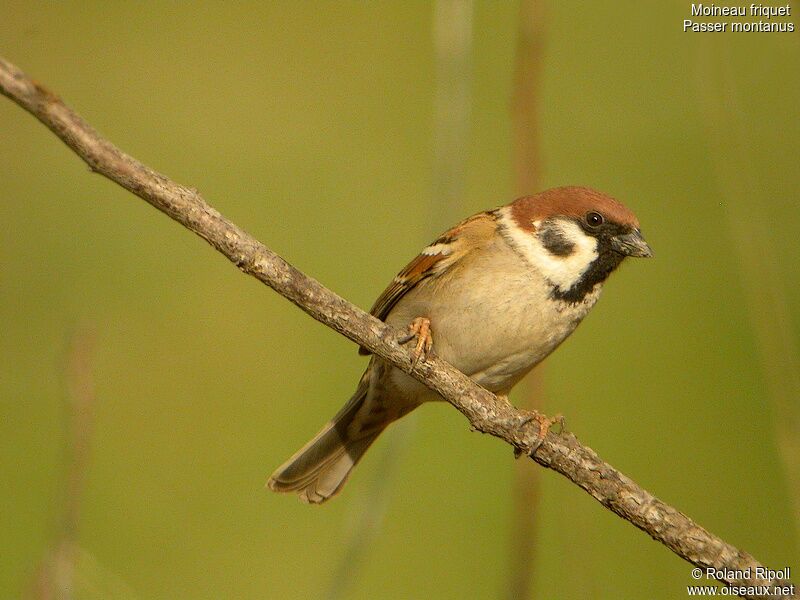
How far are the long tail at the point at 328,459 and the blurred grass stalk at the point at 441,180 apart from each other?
24.5 inches

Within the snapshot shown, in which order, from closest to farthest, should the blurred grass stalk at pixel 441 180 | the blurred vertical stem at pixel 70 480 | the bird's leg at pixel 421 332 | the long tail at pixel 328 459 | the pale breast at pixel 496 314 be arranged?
the blurred vertical stem at pixel 70 480 → the blurred grass stalk at pixel 441 180 → the bird's leg at pixel 421 332 → the pale breast at pixel 496 314 → the long tail at pixel 328 459

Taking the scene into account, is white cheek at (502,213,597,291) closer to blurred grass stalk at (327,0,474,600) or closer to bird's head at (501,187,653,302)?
bird's head at (501,187,653,302)

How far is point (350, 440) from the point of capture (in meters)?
2.84

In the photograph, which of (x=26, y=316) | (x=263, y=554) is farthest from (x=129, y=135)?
(x=263, y=554)

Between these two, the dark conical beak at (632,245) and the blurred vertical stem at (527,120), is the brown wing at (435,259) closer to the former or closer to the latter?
the dark conical beak at (632,245)

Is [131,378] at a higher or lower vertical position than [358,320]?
lower

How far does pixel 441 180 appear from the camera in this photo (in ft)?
6.84

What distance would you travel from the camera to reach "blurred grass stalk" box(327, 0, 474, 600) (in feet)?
6.29

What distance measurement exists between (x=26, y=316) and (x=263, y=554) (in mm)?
→ 1904

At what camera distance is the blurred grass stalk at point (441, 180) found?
6.29 feet

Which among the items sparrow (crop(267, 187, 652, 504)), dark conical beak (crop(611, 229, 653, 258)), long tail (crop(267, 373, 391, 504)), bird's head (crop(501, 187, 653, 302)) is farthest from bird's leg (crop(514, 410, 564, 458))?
long tail (crop(267, 373, 391, 504))

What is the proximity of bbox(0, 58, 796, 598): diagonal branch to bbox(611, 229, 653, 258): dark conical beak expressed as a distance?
0.66 metres

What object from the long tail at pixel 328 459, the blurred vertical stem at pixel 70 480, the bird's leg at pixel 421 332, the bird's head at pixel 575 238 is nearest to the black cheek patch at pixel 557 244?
the bird's head at pixel 575 238

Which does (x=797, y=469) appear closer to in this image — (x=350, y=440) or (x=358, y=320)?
Answer: (x=358, y=320)
